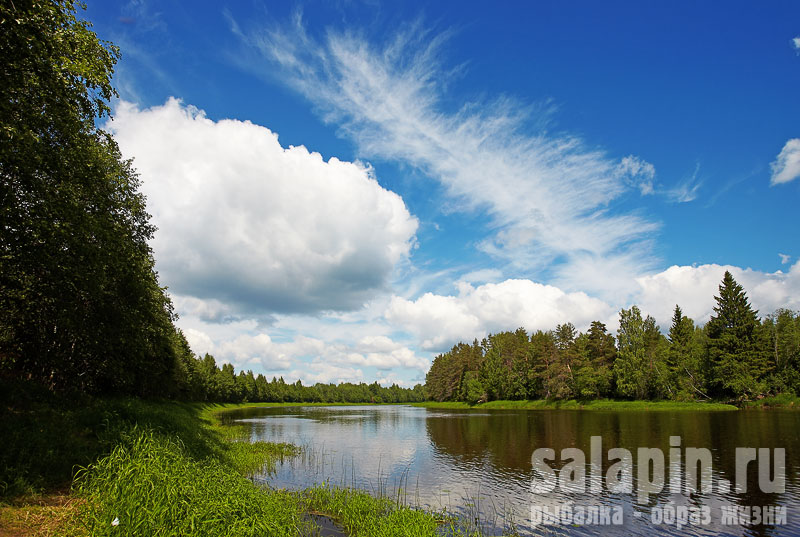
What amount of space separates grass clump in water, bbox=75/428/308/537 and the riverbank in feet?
0.09

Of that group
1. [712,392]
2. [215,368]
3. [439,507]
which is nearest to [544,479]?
[439,507]

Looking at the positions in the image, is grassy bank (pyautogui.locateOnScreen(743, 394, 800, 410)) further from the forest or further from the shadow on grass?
the forest

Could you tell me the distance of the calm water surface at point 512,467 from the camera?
63.0 feet

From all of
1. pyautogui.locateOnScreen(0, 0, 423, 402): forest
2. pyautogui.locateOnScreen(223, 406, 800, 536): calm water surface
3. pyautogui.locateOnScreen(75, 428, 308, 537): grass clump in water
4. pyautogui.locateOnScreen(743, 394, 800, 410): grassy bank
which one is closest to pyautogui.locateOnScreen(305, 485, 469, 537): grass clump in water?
pyautogui.locateOnScreen(223, 406, 800, 536): calm water surface

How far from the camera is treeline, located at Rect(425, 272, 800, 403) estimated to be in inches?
3140

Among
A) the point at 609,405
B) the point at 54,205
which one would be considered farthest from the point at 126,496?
the point at 609,405

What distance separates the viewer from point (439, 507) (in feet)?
68.6

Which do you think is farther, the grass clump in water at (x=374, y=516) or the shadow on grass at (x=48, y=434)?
the grass clump in water at (x=374, y=516)

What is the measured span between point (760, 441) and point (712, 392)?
59.3 metres

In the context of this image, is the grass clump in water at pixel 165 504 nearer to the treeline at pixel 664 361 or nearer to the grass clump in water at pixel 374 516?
the grass clump in water at pixel 374 516

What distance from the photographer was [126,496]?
11.7 metres

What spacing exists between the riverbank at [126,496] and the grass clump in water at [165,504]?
29 mm

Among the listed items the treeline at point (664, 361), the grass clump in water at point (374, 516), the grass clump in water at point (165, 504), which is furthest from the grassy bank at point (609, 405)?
the grass clump in water at point (165, 504)

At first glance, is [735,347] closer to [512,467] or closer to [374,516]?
[512,467]
